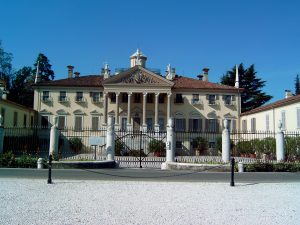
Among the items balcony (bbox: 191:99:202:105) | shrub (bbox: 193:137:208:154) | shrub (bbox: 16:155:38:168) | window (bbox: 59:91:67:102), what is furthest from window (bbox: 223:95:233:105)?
shrub (bbox: 16:155:38:168)

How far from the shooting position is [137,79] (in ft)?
133

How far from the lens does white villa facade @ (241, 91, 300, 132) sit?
28597mm

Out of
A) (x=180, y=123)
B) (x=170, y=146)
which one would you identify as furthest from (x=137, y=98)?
(x=170, y=146)

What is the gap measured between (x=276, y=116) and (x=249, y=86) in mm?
30069

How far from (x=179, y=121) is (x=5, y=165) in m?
26.9

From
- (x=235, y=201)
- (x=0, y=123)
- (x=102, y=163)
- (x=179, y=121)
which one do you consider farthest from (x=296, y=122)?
(x=0, y=123)

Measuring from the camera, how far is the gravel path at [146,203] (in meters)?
6.80

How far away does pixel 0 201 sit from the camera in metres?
8.39

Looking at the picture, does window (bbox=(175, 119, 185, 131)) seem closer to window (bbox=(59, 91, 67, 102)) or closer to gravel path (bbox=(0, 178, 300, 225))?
window (bbox=(59, 91, 67, 102))

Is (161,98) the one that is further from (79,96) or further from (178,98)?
(79,96)

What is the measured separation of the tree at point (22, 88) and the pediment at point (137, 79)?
21.2 meters

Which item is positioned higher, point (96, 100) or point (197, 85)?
point (197, 85)

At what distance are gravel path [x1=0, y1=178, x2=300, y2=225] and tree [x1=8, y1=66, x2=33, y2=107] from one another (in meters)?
47.6

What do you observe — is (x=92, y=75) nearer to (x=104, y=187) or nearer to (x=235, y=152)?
(x=235, y=152)
